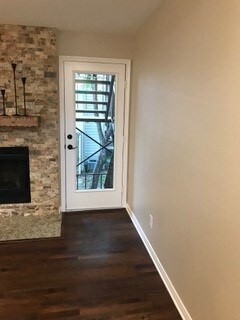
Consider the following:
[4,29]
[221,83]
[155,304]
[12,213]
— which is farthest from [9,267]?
[4,29]

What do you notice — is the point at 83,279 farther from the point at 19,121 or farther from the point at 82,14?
the point at 82,14

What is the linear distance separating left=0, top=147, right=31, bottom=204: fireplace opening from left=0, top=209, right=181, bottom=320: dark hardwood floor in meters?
0.77

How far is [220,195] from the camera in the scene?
1.52 meters

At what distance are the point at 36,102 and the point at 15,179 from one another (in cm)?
105

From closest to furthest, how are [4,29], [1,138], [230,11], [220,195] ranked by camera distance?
[230,11]
[220,195]
[4,29]
[1,138]

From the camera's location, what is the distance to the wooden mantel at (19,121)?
10.5 ft

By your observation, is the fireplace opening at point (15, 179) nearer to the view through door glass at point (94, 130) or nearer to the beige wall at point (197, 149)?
the view through door glass at point (94, 130)

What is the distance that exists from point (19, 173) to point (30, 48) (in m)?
1.57

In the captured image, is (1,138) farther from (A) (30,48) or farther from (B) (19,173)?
(A) (30,48)

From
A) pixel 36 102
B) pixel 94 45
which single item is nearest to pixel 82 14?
pixel 94 45

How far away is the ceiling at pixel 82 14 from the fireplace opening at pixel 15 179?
1529 mm

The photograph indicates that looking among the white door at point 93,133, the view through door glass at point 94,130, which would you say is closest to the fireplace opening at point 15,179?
the white door at point 93,133

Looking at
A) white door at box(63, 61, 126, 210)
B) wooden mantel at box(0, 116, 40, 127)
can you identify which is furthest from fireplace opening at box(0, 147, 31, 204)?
white door at box(63, 61, 126, 210)

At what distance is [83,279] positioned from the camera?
94.0 inches
